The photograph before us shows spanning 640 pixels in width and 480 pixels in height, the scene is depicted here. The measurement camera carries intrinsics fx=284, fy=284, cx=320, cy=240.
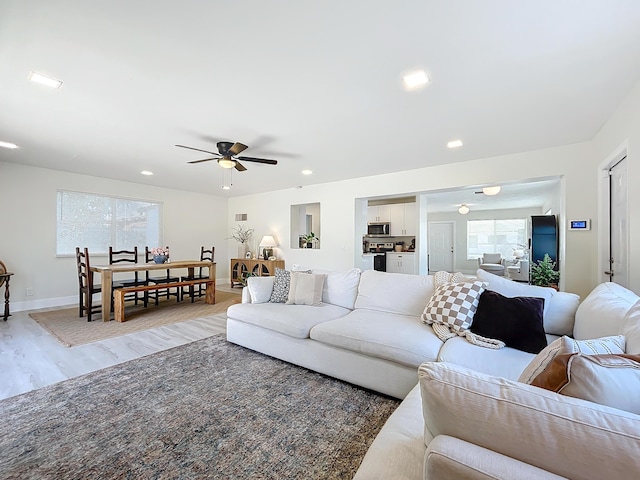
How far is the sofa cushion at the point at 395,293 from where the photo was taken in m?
2.66

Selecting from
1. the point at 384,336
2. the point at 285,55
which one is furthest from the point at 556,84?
the point at 384,336

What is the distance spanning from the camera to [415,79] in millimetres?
2227

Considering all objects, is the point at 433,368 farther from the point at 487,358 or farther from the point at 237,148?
the point at 237,148

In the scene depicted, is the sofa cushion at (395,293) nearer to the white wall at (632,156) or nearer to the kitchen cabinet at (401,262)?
the white wall at (632,156)

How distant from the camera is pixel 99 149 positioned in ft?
13.0

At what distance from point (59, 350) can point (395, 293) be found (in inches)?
139

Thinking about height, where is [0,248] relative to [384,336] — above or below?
above

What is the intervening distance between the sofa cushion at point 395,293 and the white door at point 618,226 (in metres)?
1.79

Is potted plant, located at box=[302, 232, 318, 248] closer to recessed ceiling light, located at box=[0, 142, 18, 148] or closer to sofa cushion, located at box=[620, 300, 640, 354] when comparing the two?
recessed ceiling light, located at box=[0, 142, 18, 148]

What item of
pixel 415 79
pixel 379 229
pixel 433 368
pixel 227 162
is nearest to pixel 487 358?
pixel 433 368

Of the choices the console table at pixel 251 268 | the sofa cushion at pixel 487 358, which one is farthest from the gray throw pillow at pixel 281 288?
the console table at pixel 251 268

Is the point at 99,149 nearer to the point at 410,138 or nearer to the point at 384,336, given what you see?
the point at 410,138

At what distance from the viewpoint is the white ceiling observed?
63.5 inches

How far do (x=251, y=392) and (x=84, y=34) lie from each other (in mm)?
2657
